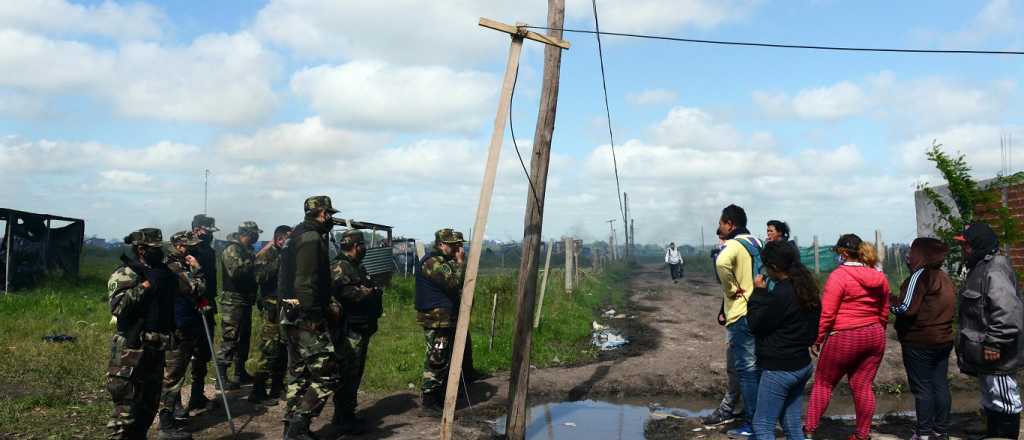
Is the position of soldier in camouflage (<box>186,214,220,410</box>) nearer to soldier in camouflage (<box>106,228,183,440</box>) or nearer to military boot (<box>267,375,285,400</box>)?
military boot (<box>267,375,285,400</box>)

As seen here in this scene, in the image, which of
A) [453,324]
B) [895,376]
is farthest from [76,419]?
[895,376]

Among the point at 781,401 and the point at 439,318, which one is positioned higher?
the point at 439,318

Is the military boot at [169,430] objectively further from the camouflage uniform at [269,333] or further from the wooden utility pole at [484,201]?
the wooden utility pole at [484,201]

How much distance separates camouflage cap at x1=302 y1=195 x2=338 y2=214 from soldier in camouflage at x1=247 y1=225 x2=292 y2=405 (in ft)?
4.53

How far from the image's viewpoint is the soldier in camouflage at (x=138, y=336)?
527 cm

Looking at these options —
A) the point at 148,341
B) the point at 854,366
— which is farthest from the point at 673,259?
the point at 148,341

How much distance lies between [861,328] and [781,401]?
2.65 feet

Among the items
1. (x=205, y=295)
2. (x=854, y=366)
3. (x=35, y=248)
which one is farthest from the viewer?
(x=35, y=248)

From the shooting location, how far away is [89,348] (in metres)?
10.1

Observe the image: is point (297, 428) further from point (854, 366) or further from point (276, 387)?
point (854, 366)

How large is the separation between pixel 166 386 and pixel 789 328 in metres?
5.03

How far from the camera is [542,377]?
8781mm

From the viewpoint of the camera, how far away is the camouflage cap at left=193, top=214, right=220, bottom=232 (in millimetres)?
9428

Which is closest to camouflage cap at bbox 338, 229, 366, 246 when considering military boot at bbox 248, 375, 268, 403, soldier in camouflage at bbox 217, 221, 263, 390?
soldier in camouflage at bbox 217, 221, 263, 390
